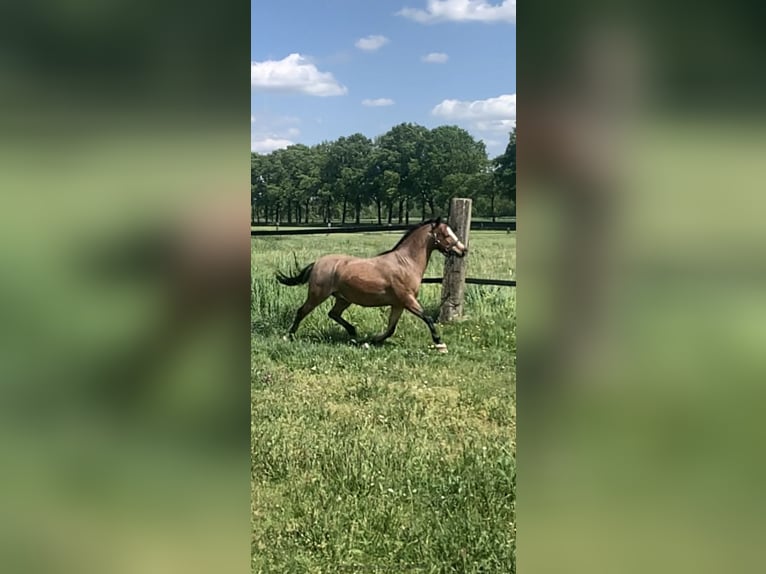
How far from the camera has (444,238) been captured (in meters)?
5.64

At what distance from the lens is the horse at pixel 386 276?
5586mm

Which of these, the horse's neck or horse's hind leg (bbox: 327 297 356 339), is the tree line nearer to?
the horse's neck

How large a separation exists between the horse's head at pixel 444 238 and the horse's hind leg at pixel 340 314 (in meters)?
1.00

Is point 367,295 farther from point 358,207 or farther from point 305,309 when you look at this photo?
point 358,207

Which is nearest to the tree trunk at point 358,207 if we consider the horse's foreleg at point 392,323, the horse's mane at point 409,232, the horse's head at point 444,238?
the horse's mane at point 409,232

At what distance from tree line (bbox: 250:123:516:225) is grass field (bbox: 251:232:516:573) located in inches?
33.8

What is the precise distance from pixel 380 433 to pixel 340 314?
269 centimetres

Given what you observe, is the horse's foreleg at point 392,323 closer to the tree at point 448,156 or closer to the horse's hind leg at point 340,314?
the horse's hind leg at point 340,314
